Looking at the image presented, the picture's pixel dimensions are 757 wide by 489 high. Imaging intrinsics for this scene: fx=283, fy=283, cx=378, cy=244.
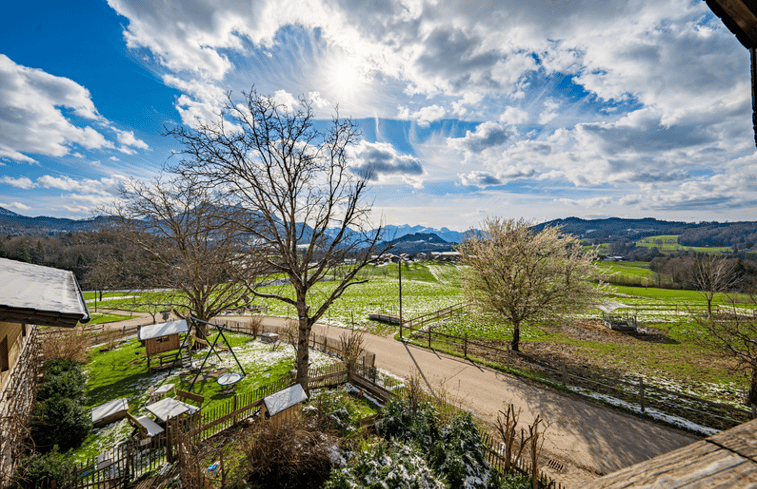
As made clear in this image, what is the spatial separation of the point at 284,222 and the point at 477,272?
14437mm

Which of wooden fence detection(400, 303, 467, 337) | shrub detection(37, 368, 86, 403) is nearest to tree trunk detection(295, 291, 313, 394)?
shrub detection(37, 368, 86, 403)

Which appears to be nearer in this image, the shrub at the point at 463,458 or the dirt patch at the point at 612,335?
the shrub at the point at 463,458

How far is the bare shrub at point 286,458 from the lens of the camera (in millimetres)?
7957

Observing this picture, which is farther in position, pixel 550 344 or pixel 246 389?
pixel 550 344

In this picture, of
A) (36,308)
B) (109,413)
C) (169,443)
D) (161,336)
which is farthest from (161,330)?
(36,308)

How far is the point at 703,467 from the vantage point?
110cm

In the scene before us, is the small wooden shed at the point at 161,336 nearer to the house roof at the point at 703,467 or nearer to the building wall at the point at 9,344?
the building wall at the point at 9,344

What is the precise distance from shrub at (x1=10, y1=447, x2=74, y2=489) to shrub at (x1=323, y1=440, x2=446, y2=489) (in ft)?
24.5

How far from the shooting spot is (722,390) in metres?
15.5

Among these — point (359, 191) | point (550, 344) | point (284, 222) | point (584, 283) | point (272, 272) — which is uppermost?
point (359, 191)

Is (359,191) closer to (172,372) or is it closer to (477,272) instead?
(477,272)

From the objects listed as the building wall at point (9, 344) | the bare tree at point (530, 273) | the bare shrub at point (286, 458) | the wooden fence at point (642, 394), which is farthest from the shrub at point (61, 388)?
the bare tree at point (530, 273)

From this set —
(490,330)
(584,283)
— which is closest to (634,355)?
(584,283)

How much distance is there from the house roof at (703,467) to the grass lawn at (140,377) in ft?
53.5
